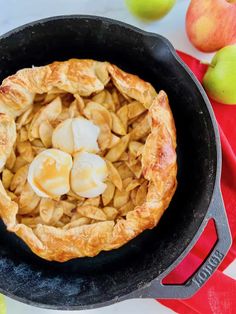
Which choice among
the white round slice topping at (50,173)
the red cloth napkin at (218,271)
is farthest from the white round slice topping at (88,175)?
the red cloth napkin at (218,271)

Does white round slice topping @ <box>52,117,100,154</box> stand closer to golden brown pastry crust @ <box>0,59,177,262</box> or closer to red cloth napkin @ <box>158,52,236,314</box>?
golden brown pastry crust @ <box>0,59,177,262</box>

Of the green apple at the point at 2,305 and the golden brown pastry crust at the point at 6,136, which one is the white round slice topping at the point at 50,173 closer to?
the golden brown pastry crust at the point at 6,136

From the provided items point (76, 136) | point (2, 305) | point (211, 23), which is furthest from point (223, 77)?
point (2, 305)

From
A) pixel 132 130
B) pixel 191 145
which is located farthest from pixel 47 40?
→ pixel 191 145

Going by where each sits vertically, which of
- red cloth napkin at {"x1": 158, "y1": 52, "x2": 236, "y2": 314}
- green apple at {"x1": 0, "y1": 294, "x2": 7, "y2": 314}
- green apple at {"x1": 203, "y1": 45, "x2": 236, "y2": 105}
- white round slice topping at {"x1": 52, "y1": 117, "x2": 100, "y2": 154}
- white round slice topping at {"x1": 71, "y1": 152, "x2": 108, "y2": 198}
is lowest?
green apple at {"x1": 0, "y1": 294, "x2": 7, "y2": 314}

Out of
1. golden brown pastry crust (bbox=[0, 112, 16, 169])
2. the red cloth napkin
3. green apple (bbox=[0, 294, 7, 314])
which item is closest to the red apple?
the red cloth napkin
